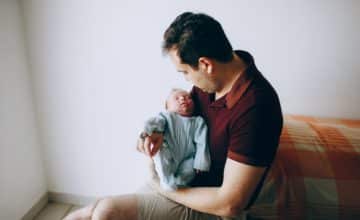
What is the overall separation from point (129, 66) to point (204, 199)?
818 mm

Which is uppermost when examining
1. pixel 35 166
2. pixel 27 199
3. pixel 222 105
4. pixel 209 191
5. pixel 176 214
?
pixel 222 105

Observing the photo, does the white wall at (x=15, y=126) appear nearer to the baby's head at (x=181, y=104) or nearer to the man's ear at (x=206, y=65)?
the baby's head at (x=181, y=104)

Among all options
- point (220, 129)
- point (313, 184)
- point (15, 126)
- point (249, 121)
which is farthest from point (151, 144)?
point (15, 126)

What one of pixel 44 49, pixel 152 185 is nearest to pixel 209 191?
pixel 152 185

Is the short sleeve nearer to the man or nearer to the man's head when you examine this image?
the man

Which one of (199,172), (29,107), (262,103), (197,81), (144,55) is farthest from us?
(29,107)

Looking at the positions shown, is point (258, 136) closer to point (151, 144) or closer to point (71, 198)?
point (151, 144)

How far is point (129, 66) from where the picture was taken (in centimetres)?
159

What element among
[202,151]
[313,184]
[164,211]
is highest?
[202,151]

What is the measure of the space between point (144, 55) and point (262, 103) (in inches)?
31.8

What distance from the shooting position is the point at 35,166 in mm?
1831

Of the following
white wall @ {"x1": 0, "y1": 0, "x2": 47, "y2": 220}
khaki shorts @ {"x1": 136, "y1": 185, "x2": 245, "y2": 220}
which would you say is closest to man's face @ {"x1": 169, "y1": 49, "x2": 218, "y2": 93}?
khaki shorts @ {"x1": 136, "y1": 185, "x2": 245, "y2": 220}

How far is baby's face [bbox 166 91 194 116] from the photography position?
1.20 meters

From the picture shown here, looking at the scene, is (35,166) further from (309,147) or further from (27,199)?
(309,147)
